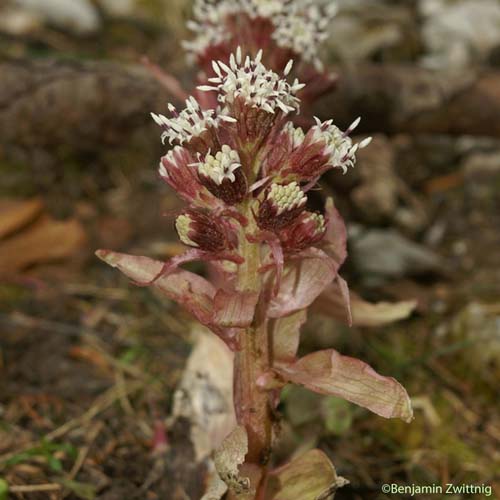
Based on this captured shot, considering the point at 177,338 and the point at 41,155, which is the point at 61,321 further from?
the point at 41,155

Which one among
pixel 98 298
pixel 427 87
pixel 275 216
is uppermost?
pixel 275 216

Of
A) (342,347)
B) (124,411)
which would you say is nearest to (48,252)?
(124,411)

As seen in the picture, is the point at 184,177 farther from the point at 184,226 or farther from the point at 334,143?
the point at 334,143

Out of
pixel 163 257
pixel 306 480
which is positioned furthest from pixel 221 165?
pixel 163 257

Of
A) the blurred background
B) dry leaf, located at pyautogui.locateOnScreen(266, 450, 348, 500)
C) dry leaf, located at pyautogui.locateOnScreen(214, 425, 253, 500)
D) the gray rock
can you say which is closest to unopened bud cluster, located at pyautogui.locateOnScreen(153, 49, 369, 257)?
dry leaf, located at pyautogui.locateOnScreen(214, 425, 253, 500)

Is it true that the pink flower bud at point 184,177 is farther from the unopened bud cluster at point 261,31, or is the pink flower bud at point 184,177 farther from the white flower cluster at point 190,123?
the unopened bud cluster at point 261,31
